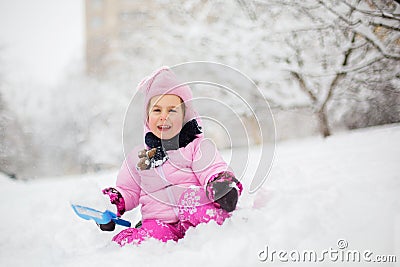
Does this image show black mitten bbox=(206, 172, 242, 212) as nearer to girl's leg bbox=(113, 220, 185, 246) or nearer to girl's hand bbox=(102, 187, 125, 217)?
girl's leg bbox=(113, 220, 185, 246)

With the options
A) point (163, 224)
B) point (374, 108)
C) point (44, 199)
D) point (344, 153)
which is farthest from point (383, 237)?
point (374, 108)

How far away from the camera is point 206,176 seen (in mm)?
1232

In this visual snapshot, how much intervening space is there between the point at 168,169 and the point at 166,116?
8.3 inches

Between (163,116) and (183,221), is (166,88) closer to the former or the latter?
(163,116)

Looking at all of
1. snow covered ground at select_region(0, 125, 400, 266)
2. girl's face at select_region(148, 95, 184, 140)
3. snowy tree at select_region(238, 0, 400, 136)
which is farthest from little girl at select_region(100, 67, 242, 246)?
snowy tree at select_region(238, 0, 400, 136)

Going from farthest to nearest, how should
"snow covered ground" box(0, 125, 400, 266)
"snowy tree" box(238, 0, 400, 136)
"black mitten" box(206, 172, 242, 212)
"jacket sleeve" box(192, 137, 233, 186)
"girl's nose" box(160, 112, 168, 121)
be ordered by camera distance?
1. "snowy tree" box(238, 0, 400, 136)
2. "girl's nose" box(160, 112, 168, 121)
3. "jacket sleeve" box(192, 137, 233, 186)
4. "black mitten" box(206, 172, 242, 212)
5. "snow covered ground" box(0, 125, 400, 266)

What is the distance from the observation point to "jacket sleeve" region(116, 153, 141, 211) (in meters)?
1.38

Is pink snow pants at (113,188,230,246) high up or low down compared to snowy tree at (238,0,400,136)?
down

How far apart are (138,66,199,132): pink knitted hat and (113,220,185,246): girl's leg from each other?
0.40 m

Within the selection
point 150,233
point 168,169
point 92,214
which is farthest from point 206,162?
point 92,214

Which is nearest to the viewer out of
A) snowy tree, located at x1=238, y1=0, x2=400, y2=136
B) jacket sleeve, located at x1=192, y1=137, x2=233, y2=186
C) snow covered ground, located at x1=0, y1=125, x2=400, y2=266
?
snow covered ground, located at x1=0, y1=125, x2=400, y2=266

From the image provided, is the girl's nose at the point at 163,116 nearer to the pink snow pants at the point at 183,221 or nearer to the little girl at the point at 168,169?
the little girl at the point at 168,169

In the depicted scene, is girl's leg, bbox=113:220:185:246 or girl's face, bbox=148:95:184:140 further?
girl's face, bbox=148:95:184:140

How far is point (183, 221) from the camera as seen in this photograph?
1.25 metres
